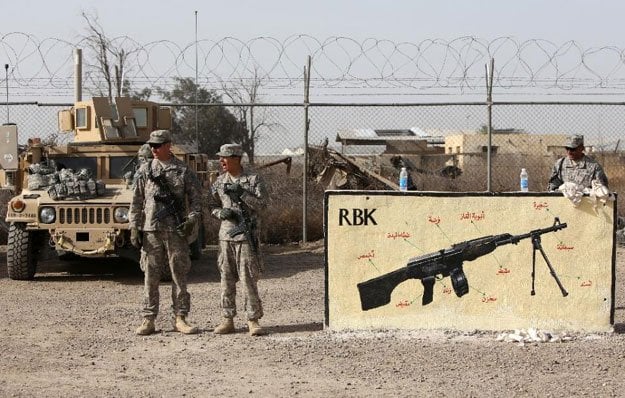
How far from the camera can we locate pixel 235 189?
712cm

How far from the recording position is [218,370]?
6133 mm

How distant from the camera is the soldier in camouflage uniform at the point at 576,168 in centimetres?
800

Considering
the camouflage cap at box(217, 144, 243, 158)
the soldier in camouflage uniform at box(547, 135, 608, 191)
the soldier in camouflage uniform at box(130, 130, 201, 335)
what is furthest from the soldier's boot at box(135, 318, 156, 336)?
the soldier in camouflage uniform at box(547, 135, 608, 191)

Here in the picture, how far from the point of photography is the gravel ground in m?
5.68

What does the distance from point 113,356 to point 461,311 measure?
94.4 inches

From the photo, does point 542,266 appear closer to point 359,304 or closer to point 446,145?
point 359,304

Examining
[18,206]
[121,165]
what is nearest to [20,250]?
[18,206]

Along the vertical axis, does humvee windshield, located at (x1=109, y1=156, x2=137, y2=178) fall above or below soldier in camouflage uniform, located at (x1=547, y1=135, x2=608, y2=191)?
below

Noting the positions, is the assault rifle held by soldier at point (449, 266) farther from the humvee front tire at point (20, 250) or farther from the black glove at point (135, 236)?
the humvee front tire at point (20, 250)

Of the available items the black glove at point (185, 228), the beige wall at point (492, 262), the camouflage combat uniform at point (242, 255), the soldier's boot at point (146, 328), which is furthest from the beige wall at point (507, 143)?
the soldier's boot at point (146, 328)

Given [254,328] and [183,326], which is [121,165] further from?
[254,328]

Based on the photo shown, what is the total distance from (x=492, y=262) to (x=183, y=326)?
227 centimetres

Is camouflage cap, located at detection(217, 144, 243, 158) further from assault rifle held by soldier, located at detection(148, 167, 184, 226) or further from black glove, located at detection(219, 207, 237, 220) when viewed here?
assault rifle held by soldier, located at detection(148, 167, 184, 226)

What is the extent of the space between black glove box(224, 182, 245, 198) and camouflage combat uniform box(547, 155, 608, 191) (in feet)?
8.55
